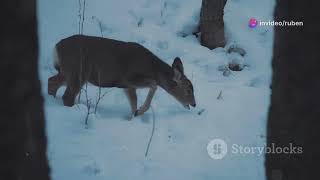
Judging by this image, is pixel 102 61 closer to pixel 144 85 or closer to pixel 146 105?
pixel 144 85

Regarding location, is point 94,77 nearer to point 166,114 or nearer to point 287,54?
point 166,114

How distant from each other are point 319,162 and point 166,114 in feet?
12.6

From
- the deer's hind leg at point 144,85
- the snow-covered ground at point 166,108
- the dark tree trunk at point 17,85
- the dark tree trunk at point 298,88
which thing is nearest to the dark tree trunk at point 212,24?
the snow-covered ground at point 166,108

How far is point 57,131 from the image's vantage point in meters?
5.32

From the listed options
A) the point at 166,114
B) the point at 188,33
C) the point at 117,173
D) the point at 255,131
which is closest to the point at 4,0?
the point at 117,173

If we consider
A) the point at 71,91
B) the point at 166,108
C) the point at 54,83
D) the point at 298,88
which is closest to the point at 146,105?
the point at 166,108

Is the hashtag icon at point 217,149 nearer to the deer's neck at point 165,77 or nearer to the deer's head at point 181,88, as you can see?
the deer's head at point 181,88

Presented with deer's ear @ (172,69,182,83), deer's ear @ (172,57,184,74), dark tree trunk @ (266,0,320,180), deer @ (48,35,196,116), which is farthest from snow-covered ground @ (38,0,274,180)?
dark tree trunk @ (266,0,320,180)

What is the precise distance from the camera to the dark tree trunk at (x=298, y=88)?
9.10 feet

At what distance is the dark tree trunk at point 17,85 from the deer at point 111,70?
4.11 metres

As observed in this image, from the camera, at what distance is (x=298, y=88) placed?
9.38ft

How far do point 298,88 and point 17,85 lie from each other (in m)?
1.25

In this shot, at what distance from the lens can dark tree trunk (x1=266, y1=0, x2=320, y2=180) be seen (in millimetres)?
2773

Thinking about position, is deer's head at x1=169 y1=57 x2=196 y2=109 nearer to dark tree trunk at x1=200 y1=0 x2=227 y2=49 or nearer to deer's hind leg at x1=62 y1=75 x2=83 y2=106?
deer's hind leg at x1=62 y1=75 x2=83 y2=106
